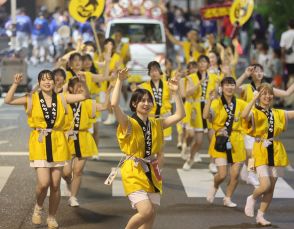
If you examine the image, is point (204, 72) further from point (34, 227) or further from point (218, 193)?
point (34, 227)

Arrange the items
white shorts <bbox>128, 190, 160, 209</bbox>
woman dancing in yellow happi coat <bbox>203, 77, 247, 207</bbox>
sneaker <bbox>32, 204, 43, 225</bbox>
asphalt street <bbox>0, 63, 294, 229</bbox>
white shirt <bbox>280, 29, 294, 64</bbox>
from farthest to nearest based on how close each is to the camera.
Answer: white shirt <bbox>280, 29, 294, 64</bbox>
woman dancing in yellow happi coat <bbox>203, 77, 247, 207</bbox>
asphalt street <bbox>0, 63, 294, 229</bbox>
sneaker <bbox>32, 204, 43, 225</bbox>
white shorts <bbox>128, 190, 160, 209</bbox>

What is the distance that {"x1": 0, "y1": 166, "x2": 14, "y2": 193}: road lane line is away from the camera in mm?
12891

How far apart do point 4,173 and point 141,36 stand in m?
14.6

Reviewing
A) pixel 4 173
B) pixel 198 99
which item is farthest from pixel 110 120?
pixel 4 173

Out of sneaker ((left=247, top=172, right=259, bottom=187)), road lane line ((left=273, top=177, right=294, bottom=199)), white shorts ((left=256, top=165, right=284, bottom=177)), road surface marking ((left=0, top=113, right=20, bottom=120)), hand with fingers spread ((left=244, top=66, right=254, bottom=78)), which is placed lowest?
road surface marking ((left=0, top=113, right=20, bottom=120))

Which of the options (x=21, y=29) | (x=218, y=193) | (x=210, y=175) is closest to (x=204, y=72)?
(x=210, y=175)

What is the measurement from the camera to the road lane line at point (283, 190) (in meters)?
12.2

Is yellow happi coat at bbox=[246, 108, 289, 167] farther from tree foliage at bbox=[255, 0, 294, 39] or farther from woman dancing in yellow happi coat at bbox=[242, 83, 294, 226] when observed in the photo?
tree foliage at bbox=[255, 0, 294, 39]

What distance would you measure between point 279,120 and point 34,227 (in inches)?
114

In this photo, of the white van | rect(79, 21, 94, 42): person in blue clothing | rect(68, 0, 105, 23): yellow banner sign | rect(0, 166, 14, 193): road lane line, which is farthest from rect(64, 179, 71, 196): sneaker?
rect(79, 21, 94, 42): person in blue clothing

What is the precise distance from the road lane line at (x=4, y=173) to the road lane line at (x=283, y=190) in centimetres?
365

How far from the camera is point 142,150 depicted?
871 centimetres

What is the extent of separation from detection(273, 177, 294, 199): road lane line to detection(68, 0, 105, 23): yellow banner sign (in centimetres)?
598

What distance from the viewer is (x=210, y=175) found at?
45.4ft
